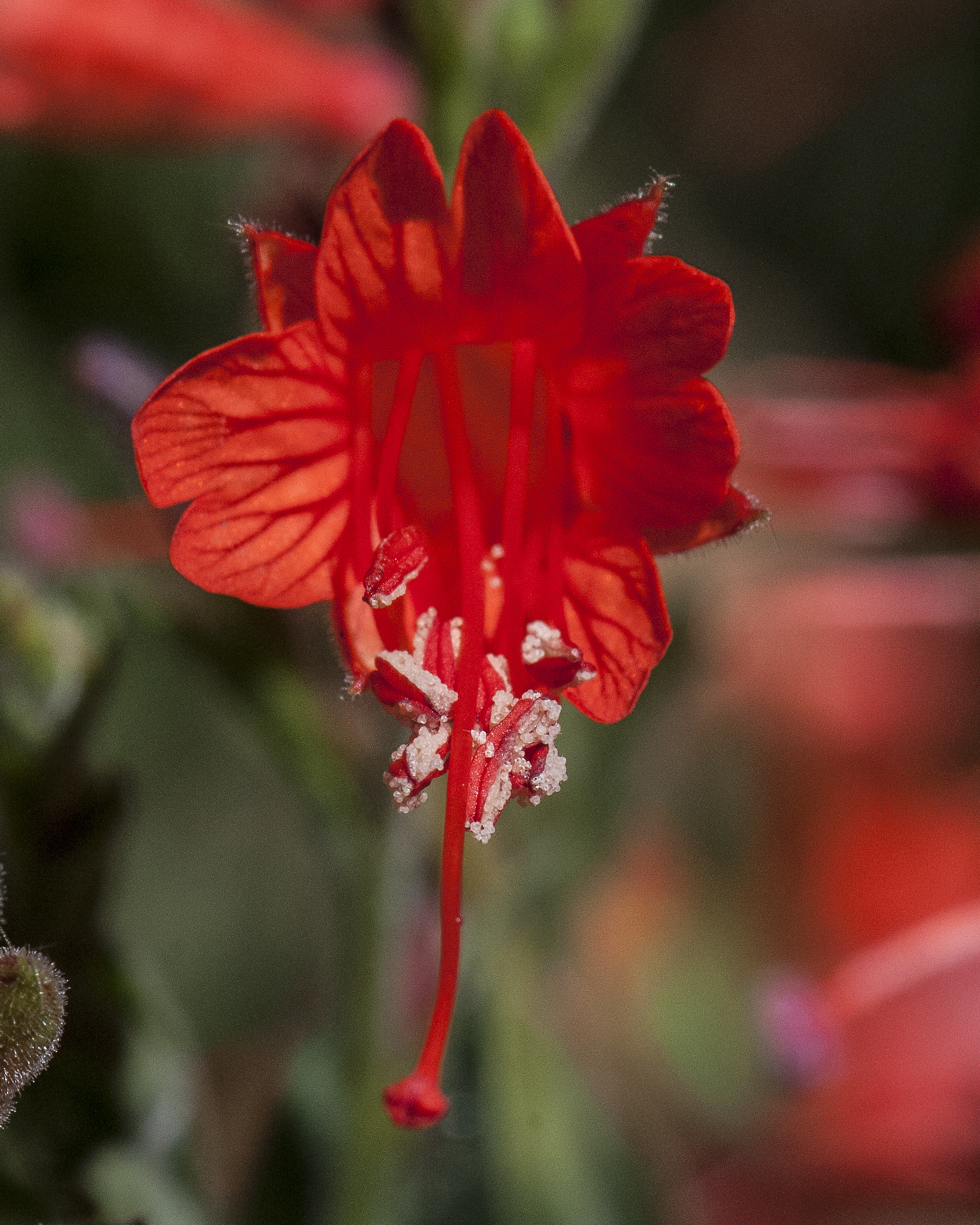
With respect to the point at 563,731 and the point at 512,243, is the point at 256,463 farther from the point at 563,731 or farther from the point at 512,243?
the point at 563,731

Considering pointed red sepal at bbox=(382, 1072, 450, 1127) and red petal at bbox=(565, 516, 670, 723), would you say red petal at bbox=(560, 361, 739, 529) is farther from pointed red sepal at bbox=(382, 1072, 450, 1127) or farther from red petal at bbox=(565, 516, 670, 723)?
pointed red sepal at bbox=(382, 1072, 450, 1127)

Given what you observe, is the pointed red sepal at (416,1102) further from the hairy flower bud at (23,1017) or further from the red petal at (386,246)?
the red petal at (386,246)

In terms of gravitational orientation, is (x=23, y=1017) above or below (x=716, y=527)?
below

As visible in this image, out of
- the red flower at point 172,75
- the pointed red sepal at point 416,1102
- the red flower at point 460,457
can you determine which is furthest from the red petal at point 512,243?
the red flower at point 172,75

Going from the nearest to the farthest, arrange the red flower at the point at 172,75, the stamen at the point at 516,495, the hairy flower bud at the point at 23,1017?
1. the hairy flower bud at the point at 23,1017
2. the stamen at the point at 516,495
3. the red flower at the point at 172,75

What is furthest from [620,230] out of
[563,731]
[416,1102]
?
[563,731]

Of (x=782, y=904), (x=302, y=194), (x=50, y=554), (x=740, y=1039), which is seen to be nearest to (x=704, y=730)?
(x=782, y=904)

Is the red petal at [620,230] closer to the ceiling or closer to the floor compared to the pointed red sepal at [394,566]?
closer to the ceiling
